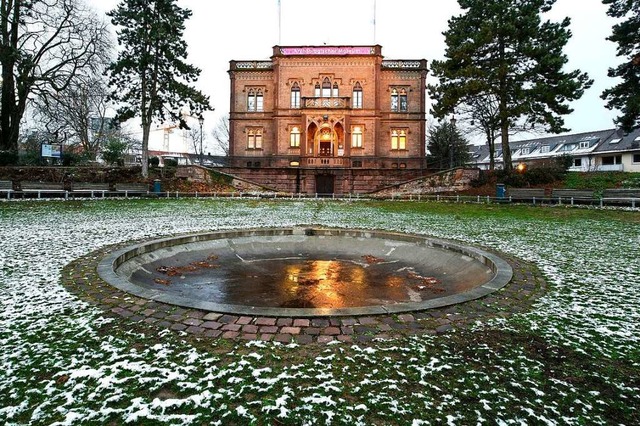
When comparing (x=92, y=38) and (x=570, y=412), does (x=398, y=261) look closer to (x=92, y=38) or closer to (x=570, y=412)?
(x=570, y=412)

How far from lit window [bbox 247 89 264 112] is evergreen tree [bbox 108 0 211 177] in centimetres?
1604

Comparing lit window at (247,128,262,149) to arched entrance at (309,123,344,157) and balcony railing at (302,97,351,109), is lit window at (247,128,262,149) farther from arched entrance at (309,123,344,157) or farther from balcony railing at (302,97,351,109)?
balcony railing at (302,97,351,109)

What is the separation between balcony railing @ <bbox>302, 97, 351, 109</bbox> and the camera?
43.0 m

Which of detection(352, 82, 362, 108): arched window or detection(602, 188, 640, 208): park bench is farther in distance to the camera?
detection(352, 82, 362, 108): arched window

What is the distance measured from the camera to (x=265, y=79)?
46.7 m

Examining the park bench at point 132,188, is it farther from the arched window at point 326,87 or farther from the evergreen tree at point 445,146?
the evergreen tree at point 445,146

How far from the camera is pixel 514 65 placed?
29094 millimetres

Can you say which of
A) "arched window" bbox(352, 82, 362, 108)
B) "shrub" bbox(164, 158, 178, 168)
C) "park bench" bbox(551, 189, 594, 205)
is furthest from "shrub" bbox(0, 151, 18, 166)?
"park bench" bbox(551, 189, 594, 205)

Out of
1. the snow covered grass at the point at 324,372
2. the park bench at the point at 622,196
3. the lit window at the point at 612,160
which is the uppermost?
the lit window at the point at 612,160

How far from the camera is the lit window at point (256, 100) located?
154 feet

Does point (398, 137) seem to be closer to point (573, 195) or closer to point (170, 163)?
point (573, 195)

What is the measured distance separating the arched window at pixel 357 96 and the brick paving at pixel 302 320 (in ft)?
138

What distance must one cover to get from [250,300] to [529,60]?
99.7ft

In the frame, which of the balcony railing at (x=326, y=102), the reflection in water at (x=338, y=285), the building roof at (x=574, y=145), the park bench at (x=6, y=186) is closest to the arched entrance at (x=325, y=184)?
the balcony railing at (x=326, y=102)
